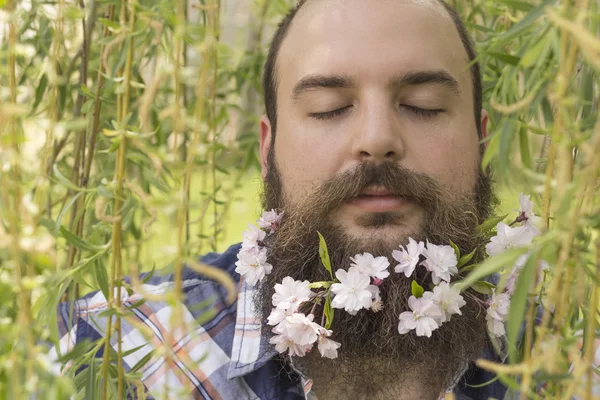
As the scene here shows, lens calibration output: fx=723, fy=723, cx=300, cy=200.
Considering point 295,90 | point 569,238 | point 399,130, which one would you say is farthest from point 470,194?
point 569,238

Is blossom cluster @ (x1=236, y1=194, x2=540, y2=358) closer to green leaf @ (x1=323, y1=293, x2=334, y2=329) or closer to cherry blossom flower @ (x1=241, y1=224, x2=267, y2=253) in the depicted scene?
green leaf @ (x1=323, y1=293, x2=334, y2=329)

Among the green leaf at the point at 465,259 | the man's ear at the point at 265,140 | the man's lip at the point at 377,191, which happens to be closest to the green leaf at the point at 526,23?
the green leaf at the point at 465,259

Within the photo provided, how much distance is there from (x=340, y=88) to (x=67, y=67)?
2.22ft

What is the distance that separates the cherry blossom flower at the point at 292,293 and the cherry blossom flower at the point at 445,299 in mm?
191

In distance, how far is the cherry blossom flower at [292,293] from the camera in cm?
109

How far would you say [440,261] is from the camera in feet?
3.54

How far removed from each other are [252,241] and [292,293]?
0.18 meters

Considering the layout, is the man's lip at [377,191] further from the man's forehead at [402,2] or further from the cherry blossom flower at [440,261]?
the man's forehead at [402,2]

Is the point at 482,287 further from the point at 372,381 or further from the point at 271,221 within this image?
the point at 271,221

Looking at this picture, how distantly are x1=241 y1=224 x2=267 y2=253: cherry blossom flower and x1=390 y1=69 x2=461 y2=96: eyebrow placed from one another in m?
0.34

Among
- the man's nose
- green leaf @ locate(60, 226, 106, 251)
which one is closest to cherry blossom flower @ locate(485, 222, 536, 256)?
the man's nose

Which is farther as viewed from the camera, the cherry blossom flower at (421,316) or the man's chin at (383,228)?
the man's chin at (383,228)

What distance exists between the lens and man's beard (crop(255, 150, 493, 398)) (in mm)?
1156

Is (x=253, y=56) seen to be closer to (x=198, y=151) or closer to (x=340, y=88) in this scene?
(x=340, y=88)
